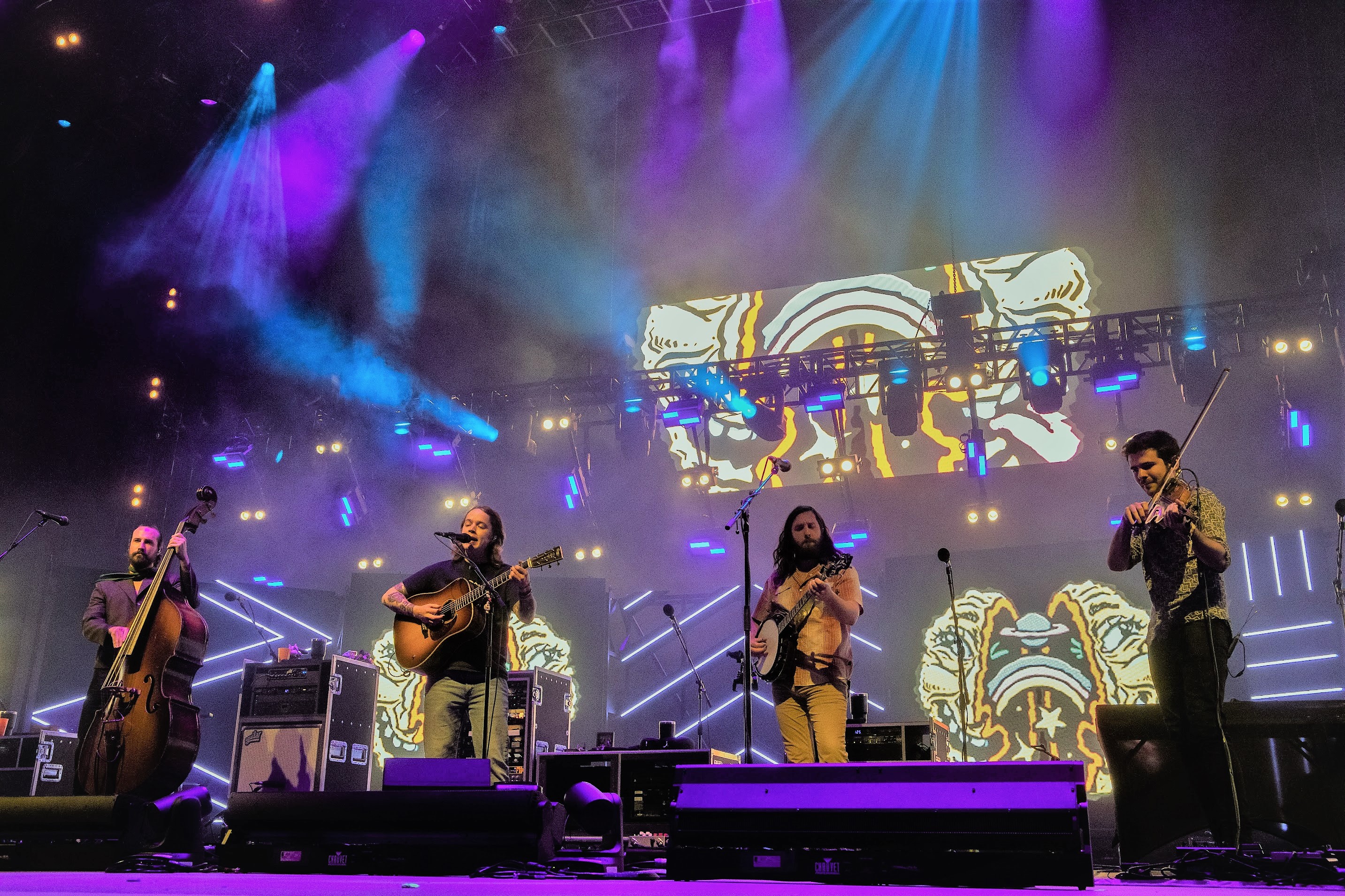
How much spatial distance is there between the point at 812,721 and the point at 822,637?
36 centimetres

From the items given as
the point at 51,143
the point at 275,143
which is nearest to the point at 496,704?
the point at 51,143

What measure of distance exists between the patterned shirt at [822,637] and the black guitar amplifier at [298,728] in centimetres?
387

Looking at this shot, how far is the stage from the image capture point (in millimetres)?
2648

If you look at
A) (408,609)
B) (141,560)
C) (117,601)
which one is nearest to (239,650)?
(141,560)

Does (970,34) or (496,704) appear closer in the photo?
(496,704)

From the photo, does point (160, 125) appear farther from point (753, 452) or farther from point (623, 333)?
point (753, 452)

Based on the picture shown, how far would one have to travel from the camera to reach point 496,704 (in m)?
4.35

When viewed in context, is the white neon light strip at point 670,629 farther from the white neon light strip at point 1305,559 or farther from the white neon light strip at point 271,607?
the white neon light strip at point 1305,559

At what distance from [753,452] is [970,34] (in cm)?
527

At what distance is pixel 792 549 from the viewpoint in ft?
15.0

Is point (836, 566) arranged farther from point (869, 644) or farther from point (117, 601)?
point (869, 644)

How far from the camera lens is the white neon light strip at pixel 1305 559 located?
950 centimetres

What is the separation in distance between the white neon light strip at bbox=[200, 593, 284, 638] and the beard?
576cm

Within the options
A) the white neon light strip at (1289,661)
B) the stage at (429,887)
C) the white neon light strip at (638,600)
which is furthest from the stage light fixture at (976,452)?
the stage at (429,887)
